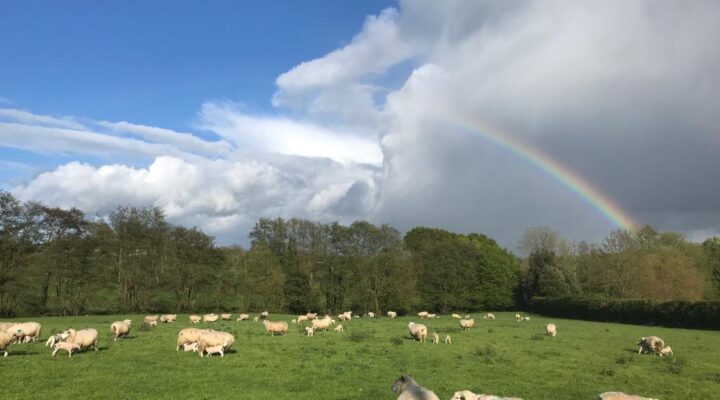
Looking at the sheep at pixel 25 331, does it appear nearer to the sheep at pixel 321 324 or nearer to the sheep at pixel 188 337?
the sheep at pixel 188 337

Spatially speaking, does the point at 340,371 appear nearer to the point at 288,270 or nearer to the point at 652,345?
the point at 652,345

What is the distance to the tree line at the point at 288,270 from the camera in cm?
6344

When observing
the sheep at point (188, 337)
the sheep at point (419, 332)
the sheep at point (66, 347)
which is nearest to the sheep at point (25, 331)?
the sheep at point (66, 347)

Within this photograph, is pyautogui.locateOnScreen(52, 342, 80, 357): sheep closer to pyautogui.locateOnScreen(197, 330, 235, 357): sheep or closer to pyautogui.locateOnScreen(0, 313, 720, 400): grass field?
pyautogui.locateOnScreen(0, 313, 720, 400): grass field

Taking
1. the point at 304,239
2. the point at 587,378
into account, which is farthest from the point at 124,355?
the point at 304,239

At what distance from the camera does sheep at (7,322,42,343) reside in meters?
26.6

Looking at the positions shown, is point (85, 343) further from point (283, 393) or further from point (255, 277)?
point (255, 277)

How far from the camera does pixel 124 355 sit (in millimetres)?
22297

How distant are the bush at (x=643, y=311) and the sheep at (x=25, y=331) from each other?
192 ft

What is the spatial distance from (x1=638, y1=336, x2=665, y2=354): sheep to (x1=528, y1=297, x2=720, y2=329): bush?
28591 mm

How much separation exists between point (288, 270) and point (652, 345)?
200ft

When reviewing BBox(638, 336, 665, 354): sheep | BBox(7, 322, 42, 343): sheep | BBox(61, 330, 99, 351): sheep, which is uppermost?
BBox(638, 336, 665, 354): sheep

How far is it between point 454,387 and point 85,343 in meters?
17.9

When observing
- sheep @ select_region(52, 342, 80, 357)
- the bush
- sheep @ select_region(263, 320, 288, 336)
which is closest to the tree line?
the bush
